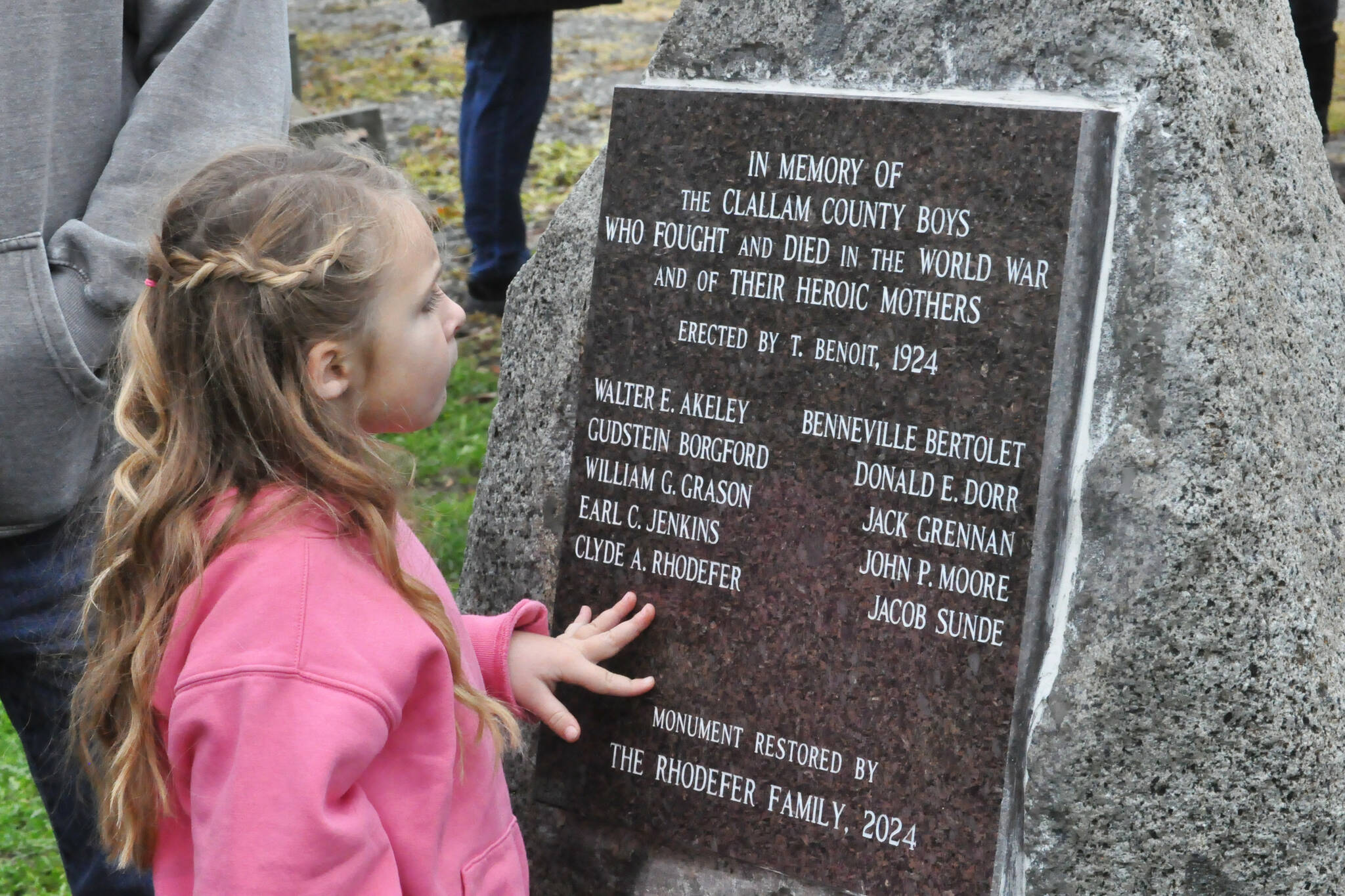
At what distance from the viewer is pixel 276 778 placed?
4.42ft

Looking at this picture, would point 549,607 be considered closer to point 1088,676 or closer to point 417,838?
point 417,838

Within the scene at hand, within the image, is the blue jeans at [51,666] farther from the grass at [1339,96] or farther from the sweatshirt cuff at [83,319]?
the grass at [1339,96]

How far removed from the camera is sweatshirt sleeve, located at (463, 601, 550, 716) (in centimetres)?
195

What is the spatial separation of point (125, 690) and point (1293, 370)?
1.61 metres

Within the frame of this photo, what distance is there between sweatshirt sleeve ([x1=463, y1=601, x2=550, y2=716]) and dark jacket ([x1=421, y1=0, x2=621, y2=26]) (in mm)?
2824

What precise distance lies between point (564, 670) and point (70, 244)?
0.92 metres

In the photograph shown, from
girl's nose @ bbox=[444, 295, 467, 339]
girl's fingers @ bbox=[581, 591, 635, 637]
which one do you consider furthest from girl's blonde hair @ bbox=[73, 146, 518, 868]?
girl's fingers @ bbox=[581, 591, 635, 637]

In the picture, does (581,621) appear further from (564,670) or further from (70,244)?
(70,244)

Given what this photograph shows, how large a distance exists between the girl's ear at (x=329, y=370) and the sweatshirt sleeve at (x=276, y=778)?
13.6 inches

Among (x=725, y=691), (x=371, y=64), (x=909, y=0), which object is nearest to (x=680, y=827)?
(x=725, y=691)

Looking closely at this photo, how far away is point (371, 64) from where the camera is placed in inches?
384

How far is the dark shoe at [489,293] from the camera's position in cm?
500

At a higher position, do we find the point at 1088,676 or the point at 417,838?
the point at 1088,676

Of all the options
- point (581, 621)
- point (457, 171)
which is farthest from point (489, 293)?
point (581, 621)
